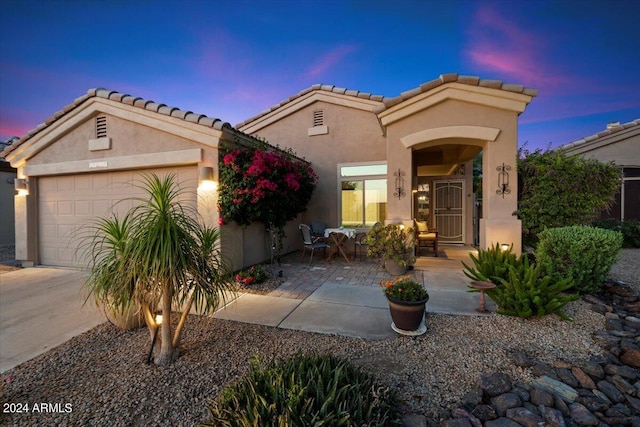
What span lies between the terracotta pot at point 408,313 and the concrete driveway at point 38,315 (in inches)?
164

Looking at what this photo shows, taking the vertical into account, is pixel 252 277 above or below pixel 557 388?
above

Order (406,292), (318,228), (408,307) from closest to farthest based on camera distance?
(408,307) < (406,292) < (318,228)

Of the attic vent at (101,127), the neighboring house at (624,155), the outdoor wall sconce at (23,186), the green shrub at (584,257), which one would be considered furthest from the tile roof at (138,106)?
the neighboring house at (624,155)

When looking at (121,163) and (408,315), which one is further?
(121,163)

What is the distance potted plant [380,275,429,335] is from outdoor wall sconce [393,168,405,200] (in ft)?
12.3

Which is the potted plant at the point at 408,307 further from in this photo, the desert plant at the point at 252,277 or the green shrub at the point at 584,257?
the desert plant at the point at 252,277

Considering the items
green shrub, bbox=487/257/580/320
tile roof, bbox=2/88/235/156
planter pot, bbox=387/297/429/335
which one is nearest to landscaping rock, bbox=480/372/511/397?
planter pot, bbox=387/297/429/335

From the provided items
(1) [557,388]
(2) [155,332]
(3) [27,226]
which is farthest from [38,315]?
(1) [557,388]

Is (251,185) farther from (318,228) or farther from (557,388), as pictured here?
(557,388)

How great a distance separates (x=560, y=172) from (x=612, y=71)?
6.44 m

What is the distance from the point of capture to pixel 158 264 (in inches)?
92.0

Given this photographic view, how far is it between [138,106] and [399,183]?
6.41m

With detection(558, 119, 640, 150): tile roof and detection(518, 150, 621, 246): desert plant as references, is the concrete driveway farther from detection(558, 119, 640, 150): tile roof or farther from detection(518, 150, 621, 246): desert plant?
detection(558, 119, 640, 150): tile roof

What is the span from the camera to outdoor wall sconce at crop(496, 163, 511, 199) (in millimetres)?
6102
